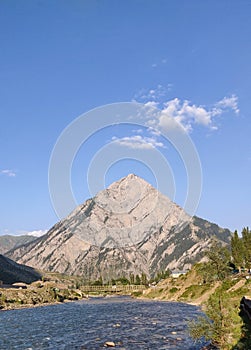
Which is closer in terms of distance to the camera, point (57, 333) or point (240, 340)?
point (240, 340)

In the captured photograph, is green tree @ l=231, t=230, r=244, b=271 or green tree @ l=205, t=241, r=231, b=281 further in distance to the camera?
green tree @ l=231, t=230, r=244, b=271

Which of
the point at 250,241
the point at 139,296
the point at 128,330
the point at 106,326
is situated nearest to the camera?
the point at 128,330

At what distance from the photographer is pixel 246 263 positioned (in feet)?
442

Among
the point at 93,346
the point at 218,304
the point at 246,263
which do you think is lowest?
the point at 93,346

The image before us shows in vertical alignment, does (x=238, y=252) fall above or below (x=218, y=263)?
above

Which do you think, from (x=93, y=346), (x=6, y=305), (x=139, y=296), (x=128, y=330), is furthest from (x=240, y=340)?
(x=139, y=296)

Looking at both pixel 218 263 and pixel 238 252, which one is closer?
pixel 218 263

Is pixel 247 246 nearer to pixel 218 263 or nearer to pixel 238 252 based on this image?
pixel 238 252

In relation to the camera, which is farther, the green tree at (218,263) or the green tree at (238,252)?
the green tree at (238,252)

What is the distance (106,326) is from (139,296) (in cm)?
12350

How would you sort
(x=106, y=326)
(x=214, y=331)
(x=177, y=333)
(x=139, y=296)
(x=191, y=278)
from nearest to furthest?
(x=214, y=331) < (x=177, y=333) < (x=106, y=326) < (x=191, y=278) < (x=139, y=296)

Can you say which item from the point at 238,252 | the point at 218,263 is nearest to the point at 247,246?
the point at 238,252

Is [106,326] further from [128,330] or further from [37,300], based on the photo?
[37,300]

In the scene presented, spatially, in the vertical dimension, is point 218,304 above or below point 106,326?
above
